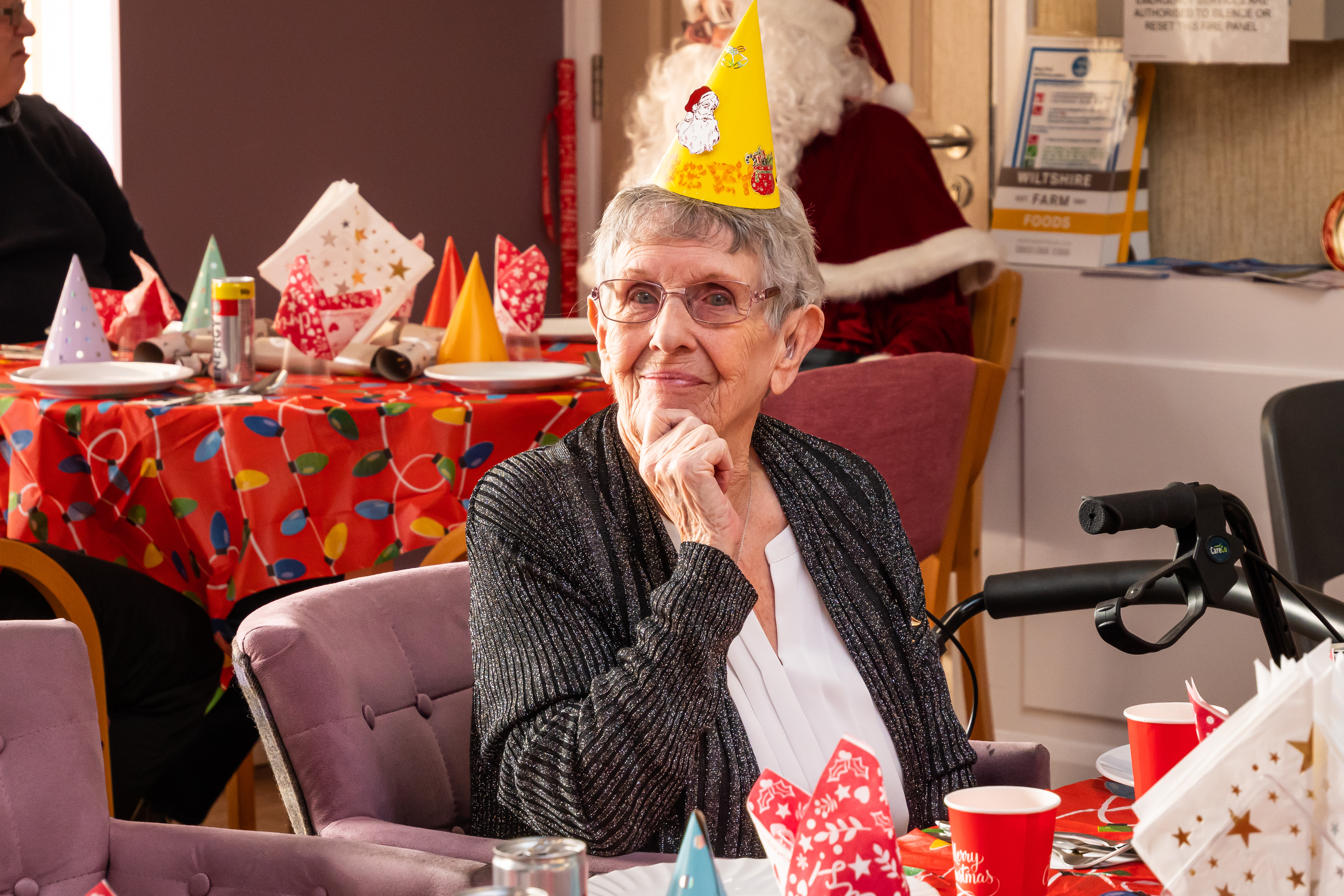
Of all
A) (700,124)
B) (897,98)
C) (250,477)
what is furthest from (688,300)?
(897,98)

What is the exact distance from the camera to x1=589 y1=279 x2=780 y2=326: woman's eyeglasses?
1.31 metres

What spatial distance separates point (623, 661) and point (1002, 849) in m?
0.42

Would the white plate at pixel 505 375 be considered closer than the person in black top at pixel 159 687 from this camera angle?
No

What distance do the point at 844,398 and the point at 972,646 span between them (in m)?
0.82

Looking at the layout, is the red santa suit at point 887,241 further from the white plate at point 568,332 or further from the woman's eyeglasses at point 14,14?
the woman's eyeglasses at point 14,14

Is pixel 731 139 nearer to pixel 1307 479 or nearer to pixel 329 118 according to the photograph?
pixel 1307 479

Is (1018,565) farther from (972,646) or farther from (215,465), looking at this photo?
(215,465)

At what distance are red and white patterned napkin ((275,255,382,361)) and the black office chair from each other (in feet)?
5.07

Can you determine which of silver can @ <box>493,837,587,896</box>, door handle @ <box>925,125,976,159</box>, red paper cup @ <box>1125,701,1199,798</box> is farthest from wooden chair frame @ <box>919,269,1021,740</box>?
silver can @ <box>493,837,587,896</box>

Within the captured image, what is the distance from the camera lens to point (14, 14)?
288 centimetres

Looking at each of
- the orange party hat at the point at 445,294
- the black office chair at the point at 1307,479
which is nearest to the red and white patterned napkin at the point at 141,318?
the orange party hat at the point at 445,294

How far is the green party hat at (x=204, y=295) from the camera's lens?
2738mm

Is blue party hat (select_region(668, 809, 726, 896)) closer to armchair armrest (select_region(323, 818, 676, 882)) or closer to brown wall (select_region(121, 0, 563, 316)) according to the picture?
armchair armrest (select_region(323, 818, 676, 882))

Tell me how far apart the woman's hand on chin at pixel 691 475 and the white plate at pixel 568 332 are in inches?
64.2
